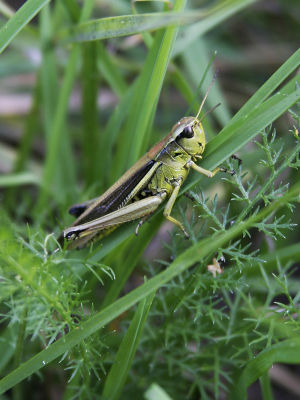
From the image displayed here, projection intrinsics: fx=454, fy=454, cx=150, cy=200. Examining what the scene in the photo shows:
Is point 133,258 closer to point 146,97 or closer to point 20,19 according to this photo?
point 146,97

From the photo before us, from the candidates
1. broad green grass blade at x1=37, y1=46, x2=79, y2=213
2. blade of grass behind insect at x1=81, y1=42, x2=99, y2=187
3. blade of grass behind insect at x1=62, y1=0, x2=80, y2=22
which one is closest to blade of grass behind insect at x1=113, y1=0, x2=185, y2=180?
blade of grass behind insect at x1=81, y1=42, x2=99, y2=187

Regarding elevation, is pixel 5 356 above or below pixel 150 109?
below

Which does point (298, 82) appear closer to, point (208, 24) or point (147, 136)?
point (147, 136)

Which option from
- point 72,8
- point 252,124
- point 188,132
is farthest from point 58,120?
point 252,124

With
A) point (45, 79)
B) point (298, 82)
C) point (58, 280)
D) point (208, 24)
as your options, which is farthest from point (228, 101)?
point (58, 280)

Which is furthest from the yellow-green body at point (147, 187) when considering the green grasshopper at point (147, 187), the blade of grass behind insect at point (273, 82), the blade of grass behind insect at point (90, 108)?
the blade of grass behind insect at point (90, 108)

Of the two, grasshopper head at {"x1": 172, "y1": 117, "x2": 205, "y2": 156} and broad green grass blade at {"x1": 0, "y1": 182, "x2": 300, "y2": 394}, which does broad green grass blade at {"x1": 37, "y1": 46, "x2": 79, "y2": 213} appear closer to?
grasshopper head at {"x1": 172, "y1": 117, "x2": 205, "y2": 156}
